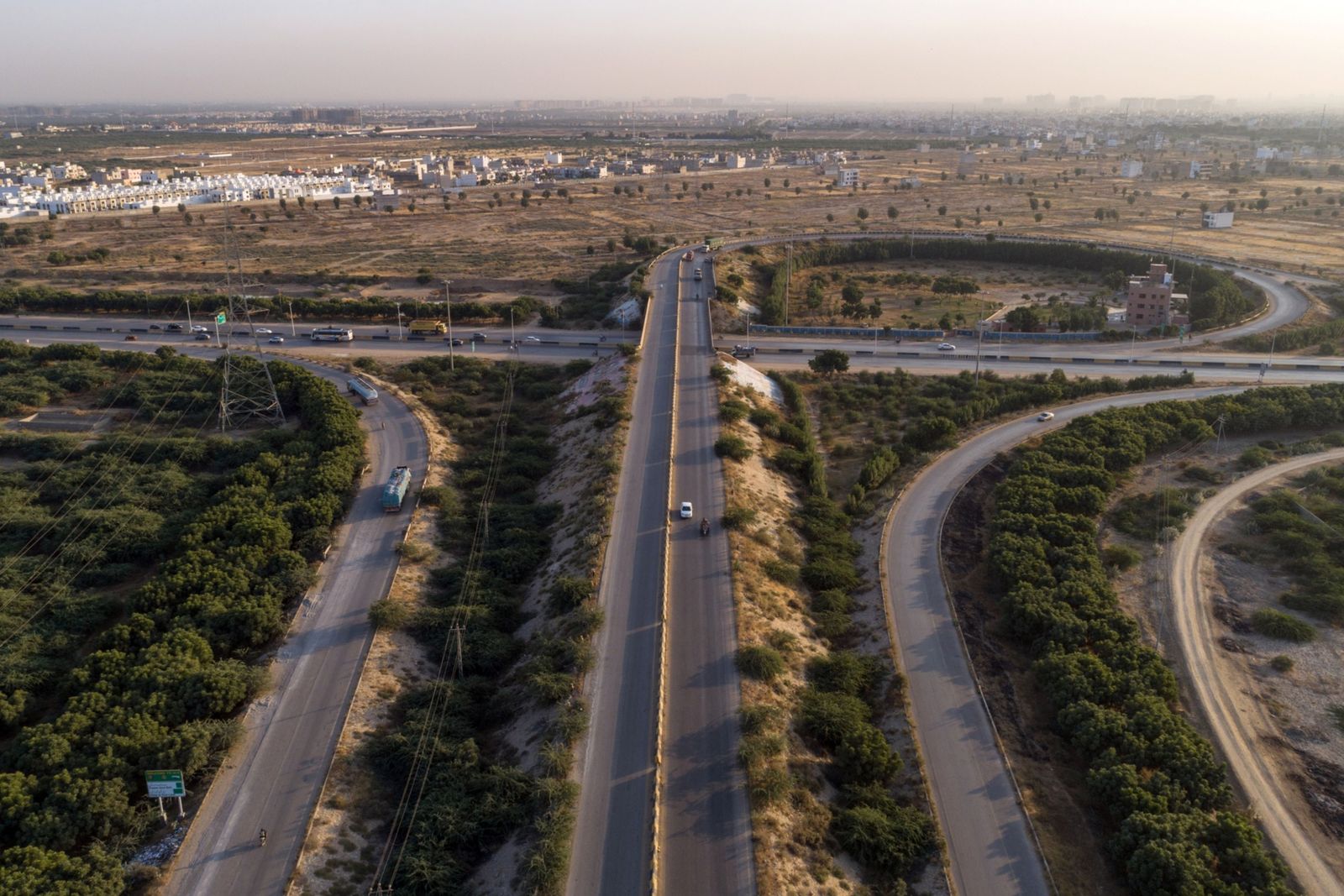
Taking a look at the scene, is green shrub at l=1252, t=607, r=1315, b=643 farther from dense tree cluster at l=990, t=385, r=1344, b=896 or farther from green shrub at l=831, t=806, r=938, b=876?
green shrub at l=831, t=806, r=938, b=876

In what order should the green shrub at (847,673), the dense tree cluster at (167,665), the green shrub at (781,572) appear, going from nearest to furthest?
the dense tree cluster at (167,665)
the green shrub at (847,673)
the green shrub at (781,572)

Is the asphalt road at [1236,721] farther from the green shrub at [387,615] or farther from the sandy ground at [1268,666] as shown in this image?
the green shrub at [387,615]

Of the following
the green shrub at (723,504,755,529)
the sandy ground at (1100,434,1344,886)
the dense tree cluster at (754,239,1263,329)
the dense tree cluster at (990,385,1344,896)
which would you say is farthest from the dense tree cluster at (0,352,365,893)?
the dense tree cluster at (754,239,1263,329)

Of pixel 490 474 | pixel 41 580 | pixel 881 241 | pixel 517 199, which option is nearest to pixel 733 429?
pixel 490 474

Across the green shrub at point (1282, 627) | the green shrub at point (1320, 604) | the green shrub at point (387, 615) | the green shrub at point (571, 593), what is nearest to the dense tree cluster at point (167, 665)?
the green shrub at point (387, 615)

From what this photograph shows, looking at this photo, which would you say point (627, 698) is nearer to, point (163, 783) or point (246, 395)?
point (163, 783)

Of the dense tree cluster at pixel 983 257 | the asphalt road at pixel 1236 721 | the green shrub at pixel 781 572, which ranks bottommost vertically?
the asphalt road at pixel 1236 721
